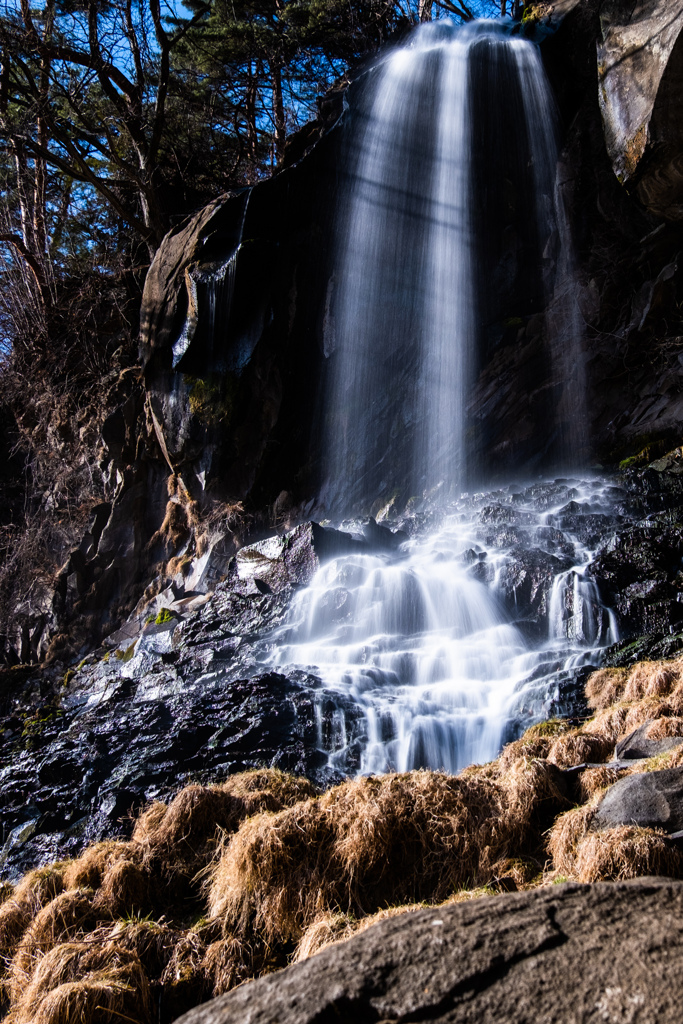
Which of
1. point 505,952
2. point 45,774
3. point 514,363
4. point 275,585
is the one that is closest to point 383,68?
point 514,363

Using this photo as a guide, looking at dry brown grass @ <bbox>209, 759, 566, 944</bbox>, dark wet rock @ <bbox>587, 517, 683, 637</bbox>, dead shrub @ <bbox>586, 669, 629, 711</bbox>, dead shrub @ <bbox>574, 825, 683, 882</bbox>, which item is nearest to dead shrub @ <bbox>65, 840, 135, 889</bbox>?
dry brown grass @ <bbox>209, 759, 566, 944</bbox>

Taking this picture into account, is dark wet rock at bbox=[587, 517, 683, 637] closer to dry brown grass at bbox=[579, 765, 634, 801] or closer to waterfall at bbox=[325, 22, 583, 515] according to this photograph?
dry brown grass at bbox=[579, 765, 634, 801]

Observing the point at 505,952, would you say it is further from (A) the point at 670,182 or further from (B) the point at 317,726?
(A) the point at 670,182

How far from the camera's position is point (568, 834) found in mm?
3783

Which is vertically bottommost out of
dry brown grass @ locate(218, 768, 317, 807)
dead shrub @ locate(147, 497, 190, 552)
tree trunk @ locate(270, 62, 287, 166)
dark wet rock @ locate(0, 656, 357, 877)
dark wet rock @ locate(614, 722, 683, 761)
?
dark wet rock @ locate(0, 656, 357, 877)

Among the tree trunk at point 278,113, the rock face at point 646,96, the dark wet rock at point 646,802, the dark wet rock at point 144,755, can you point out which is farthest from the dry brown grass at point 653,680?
the tree trunk at point 278,113

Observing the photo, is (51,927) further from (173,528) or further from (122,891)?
(173,528)

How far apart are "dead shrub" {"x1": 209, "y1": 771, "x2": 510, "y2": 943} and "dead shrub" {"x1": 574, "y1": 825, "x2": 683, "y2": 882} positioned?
72 cm

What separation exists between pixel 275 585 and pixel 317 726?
3861mm

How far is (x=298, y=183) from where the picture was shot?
47.1 feet

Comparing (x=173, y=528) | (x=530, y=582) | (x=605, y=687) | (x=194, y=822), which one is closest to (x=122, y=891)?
(x=194, y=822)

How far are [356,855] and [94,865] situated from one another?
183 cm

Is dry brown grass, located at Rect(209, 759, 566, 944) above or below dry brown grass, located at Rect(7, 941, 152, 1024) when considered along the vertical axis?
above

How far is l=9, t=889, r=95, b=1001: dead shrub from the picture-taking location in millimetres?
3836
